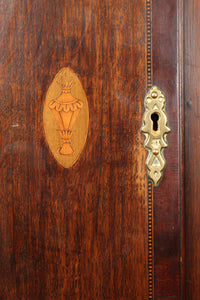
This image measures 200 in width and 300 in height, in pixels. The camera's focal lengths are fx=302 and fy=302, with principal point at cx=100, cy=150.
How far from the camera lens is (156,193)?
2.17 ft

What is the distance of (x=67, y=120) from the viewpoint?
0.67 metres

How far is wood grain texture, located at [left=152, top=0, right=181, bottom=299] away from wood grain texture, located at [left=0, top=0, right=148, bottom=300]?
3cm

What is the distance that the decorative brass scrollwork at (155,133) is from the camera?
2.15 feet

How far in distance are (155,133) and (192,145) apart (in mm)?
86

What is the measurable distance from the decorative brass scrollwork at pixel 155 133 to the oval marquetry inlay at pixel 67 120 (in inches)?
5.3

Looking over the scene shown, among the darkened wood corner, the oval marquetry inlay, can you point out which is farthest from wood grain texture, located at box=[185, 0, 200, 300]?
the oval marquetry inlay

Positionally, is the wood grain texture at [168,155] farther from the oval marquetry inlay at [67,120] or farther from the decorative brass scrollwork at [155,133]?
the oval marquetry inlay at [67,120]

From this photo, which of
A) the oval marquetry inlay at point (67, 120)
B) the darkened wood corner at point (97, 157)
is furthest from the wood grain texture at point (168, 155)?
the oval marquetry inlay at point (67, 120)

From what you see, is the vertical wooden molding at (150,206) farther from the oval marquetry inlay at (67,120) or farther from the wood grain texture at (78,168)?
the oval marquetry inlay at (67,120)

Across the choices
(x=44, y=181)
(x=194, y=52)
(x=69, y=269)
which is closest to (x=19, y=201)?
(x=44, y=181)

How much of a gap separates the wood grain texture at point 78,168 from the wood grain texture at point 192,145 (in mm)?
95

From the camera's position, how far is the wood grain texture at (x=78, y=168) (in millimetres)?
660

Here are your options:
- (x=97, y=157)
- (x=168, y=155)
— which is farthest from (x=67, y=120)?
(x=168, y=155)

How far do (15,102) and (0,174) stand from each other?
163 mm
